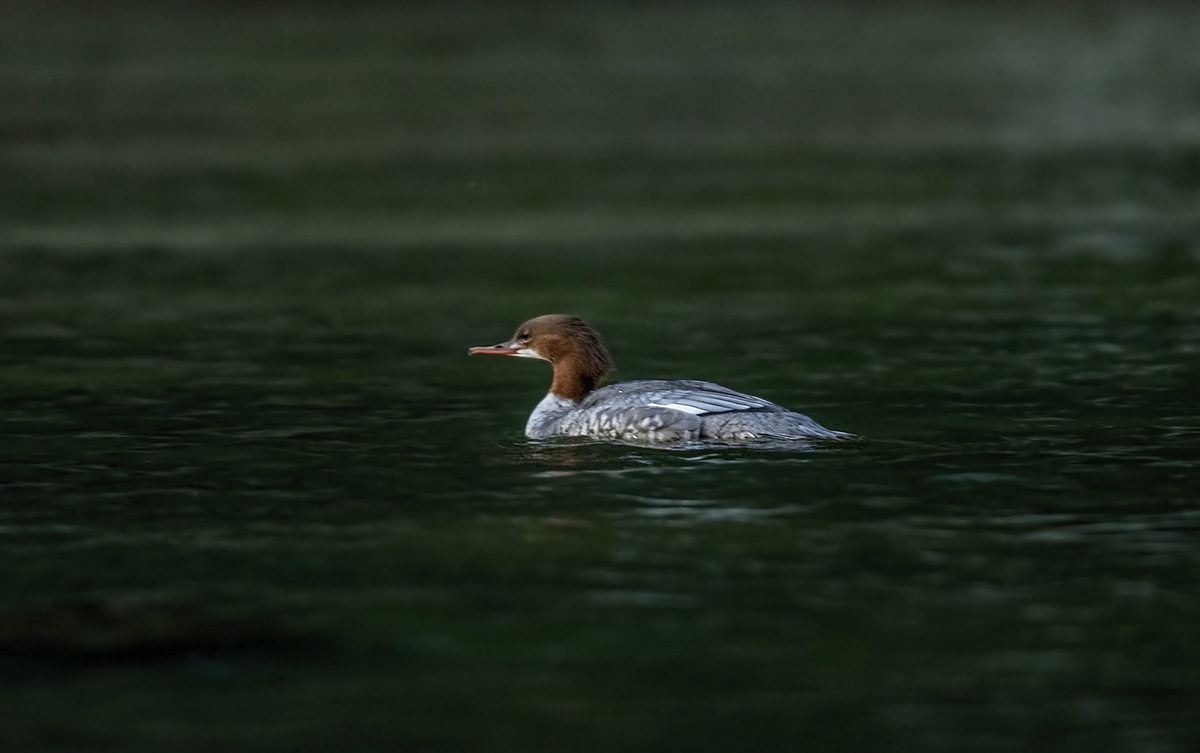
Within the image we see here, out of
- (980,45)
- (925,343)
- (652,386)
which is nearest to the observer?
(652,386)

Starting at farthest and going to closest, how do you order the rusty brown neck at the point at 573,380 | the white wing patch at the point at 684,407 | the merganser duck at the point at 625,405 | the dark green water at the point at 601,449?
the rusty brown neck at the point at 573,380 < the white wing patch at the point at 684,407 < the merganser duck at the point at 625,405 < the dark green water at the point at 601,449

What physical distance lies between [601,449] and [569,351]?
151 cm

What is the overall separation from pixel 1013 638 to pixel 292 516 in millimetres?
4187

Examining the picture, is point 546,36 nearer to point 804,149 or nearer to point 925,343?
point 804,149

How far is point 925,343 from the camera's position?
17.9 metres

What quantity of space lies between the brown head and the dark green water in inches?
19.8

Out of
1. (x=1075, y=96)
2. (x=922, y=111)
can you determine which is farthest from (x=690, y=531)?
(x=1075, y=96)

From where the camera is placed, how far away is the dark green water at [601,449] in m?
8.61

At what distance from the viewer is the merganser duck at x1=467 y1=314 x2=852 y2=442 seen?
42.6ft

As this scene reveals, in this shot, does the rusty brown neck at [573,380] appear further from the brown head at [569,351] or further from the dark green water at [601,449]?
the dark green water at [601,449]

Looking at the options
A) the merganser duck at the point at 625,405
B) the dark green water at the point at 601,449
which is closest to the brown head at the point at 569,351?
the merganser duck at the point at 625,405

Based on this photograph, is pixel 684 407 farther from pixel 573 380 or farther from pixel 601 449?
pixel 573 380

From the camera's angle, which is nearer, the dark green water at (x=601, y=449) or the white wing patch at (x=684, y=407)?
the dark green water at (x=601, y=449)

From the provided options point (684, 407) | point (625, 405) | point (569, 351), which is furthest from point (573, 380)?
point (684, 407)
